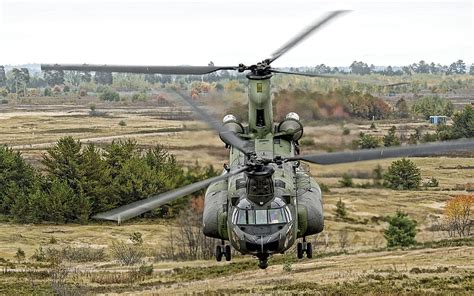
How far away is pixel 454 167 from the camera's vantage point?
106 m

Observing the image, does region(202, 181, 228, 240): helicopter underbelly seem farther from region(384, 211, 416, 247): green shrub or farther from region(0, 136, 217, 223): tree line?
region(0, 136, 217, 223): tree line

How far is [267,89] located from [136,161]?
5416cm

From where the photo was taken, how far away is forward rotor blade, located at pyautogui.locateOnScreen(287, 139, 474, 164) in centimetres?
1872

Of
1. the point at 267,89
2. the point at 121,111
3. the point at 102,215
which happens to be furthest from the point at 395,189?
the point at 121,111

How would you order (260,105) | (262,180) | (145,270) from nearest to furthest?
(262,180) → (260,105) → (145,270)

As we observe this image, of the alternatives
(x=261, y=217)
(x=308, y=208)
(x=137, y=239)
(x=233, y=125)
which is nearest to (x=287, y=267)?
(x=137, y=239)

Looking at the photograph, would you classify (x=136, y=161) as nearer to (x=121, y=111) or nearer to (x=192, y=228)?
(x=192, y=228)

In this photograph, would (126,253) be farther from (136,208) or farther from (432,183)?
(136,208)

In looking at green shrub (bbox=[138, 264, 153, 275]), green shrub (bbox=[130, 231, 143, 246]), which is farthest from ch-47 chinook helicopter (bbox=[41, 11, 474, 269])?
green shrub (bbox=[130, 231, 143, 246])

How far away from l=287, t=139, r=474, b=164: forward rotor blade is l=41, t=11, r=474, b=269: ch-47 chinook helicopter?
0.03 metres

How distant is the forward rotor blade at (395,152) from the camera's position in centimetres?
1872

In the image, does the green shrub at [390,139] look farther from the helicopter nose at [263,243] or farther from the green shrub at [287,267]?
the helicopter nose at [263,243]

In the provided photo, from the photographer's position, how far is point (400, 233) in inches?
2672

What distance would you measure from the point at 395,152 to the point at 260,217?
6.60 meters
